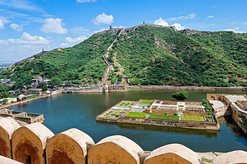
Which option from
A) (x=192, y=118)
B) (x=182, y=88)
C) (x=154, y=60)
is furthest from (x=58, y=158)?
(x=154, y=60)

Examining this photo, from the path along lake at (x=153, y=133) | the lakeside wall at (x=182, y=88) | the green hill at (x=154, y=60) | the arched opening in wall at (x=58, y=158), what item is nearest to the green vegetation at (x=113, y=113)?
the path along lake at (x=153, y=133)

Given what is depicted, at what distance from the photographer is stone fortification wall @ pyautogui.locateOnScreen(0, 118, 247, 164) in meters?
6.98

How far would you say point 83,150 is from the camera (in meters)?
8.12

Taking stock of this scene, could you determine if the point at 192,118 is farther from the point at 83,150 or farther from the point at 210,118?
the point at 83,150

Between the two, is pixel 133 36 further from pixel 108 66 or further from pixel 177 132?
pixel 177 132

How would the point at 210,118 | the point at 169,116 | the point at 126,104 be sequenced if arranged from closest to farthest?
1. the point at 210,118
2. the point at 169,116
3. the point at 126,104

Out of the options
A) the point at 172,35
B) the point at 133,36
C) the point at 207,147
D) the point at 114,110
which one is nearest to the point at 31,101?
the point at 114,110

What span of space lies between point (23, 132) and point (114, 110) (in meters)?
22.0

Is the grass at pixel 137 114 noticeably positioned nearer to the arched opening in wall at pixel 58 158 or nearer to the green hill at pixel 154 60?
the arched opening in wall at pixel 58 158

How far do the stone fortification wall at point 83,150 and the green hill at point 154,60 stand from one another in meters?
50.0

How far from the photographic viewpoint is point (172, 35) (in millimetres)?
88375

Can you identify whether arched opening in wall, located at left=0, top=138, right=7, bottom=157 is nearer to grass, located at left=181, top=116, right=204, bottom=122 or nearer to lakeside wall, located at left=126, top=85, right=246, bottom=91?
grass, located at left=181, top=116, right=204, bottom=122

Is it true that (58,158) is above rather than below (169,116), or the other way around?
above

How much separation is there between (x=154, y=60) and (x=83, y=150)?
63.7m
